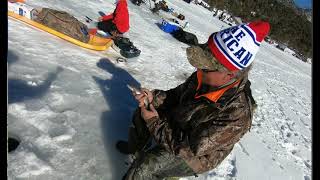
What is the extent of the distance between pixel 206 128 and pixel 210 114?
0.19m

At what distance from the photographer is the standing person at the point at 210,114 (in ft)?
10.6

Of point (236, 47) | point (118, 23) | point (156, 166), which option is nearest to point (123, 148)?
point (156, 166)

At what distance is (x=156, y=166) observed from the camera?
347 cm

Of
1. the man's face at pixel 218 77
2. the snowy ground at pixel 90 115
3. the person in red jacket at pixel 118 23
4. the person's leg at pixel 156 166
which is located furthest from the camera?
the person in red jacket at pixel 118 23

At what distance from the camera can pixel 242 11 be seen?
34.5m

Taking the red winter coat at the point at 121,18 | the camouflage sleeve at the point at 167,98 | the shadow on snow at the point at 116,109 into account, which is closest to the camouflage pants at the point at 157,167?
the shadow on snow at the point at 116,109

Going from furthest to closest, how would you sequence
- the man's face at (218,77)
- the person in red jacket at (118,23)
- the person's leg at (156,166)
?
the person in red jacket at (118,23)
the person's leg at (156,166)
the man's face at (218,77)

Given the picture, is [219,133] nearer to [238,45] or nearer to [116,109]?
[238,45]

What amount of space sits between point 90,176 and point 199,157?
3.64 ft

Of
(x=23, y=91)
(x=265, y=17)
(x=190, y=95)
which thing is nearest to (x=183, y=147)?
(x=190, y=95)

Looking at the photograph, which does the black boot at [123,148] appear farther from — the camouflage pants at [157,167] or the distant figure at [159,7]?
the distant figure at [159,7]

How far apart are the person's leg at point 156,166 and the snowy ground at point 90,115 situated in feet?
1.78

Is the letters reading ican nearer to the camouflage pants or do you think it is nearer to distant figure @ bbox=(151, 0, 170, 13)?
the camouflage pants

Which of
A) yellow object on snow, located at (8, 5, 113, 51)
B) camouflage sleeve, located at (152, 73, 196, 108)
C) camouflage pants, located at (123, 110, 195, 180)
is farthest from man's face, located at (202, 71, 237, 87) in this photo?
yellow object on snow, located at (8, 5, 113, 51)
